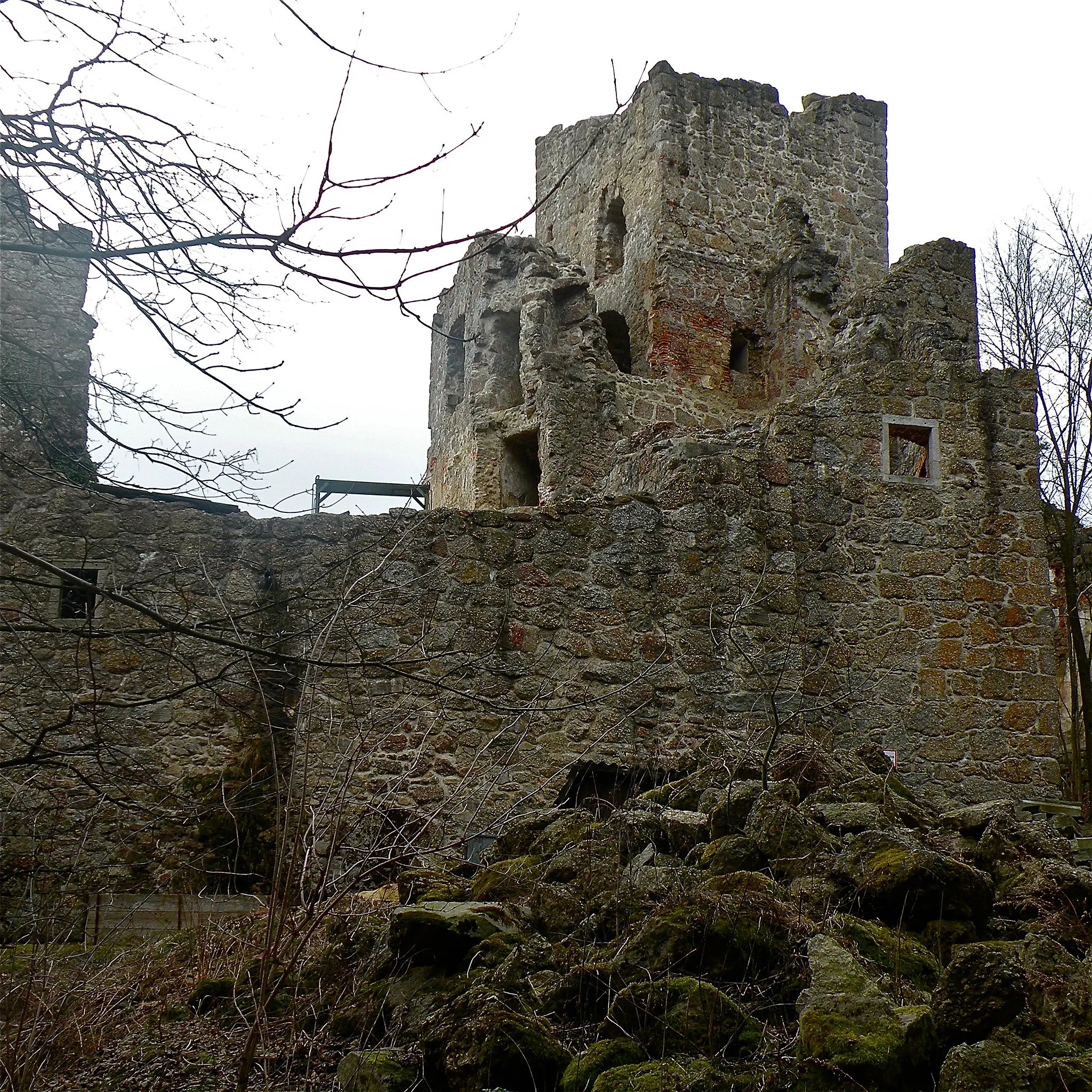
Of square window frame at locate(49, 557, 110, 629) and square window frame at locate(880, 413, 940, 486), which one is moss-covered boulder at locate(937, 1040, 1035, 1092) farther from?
square window frame at locate(880, 413, 940, 486)

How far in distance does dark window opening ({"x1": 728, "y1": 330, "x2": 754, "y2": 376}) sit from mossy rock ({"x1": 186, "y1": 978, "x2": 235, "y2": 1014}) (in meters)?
15.4

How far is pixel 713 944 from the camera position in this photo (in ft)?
12.9

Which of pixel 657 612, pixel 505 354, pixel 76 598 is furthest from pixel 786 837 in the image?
pixel 505 354

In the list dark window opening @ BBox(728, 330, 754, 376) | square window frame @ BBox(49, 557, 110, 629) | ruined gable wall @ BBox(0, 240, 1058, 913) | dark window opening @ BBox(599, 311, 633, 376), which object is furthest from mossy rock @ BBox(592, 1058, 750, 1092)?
dark window opening @ BBox(599, 311, 633, 376)

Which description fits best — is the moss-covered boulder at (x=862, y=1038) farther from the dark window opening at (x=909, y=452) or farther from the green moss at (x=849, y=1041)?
the dark window opening at (x=909, y=452)

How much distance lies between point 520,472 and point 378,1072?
13.9 meters

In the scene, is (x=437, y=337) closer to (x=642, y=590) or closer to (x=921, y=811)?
(x=642, y=590)

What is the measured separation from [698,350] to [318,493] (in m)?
14.0

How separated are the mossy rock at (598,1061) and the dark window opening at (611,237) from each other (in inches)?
705

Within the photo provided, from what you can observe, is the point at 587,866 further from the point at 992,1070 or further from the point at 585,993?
the point at 992,1070

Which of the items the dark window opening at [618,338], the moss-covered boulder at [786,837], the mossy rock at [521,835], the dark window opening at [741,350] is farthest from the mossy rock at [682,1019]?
the dark window opening at [618,338]

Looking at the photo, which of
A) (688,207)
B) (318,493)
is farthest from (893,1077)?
(688,207)

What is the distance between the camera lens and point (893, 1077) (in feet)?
10.1

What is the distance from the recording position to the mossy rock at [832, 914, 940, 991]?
12.7 feet
